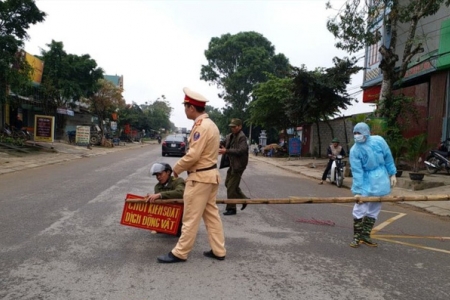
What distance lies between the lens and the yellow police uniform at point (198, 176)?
12.7ft

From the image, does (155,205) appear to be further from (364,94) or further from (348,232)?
(364,94)

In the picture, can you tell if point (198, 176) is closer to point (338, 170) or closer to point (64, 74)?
point (338, 170)

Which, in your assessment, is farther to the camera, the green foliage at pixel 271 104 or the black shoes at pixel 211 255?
the green foliage at pixel 271 104

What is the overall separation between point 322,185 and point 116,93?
2593 centimetres

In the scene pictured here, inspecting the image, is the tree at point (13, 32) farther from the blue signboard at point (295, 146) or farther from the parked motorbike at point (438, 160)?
the parked motorbike at point (438, 160)

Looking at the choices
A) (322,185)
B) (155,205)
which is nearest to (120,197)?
(155,205)

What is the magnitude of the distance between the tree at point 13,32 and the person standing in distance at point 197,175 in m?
15.8

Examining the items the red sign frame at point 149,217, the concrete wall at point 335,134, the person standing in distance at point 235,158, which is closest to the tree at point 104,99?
the concrete wall at point 335,134

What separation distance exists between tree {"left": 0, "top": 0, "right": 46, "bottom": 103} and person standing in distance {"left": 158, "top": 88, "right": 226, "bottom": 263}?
15.8 meters

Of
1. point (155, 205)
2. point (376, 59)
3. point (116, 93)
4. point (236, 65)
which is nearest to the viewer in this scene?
point (155, 205)

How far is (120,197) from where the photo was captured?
25.1 ft

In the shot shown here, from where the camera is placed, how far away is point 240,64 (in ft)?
146

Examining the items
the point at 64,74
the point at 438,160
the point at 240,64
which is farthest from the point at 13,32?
the point at 240,64

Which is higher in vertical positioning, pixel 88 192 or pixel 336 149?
pixel 336 149
